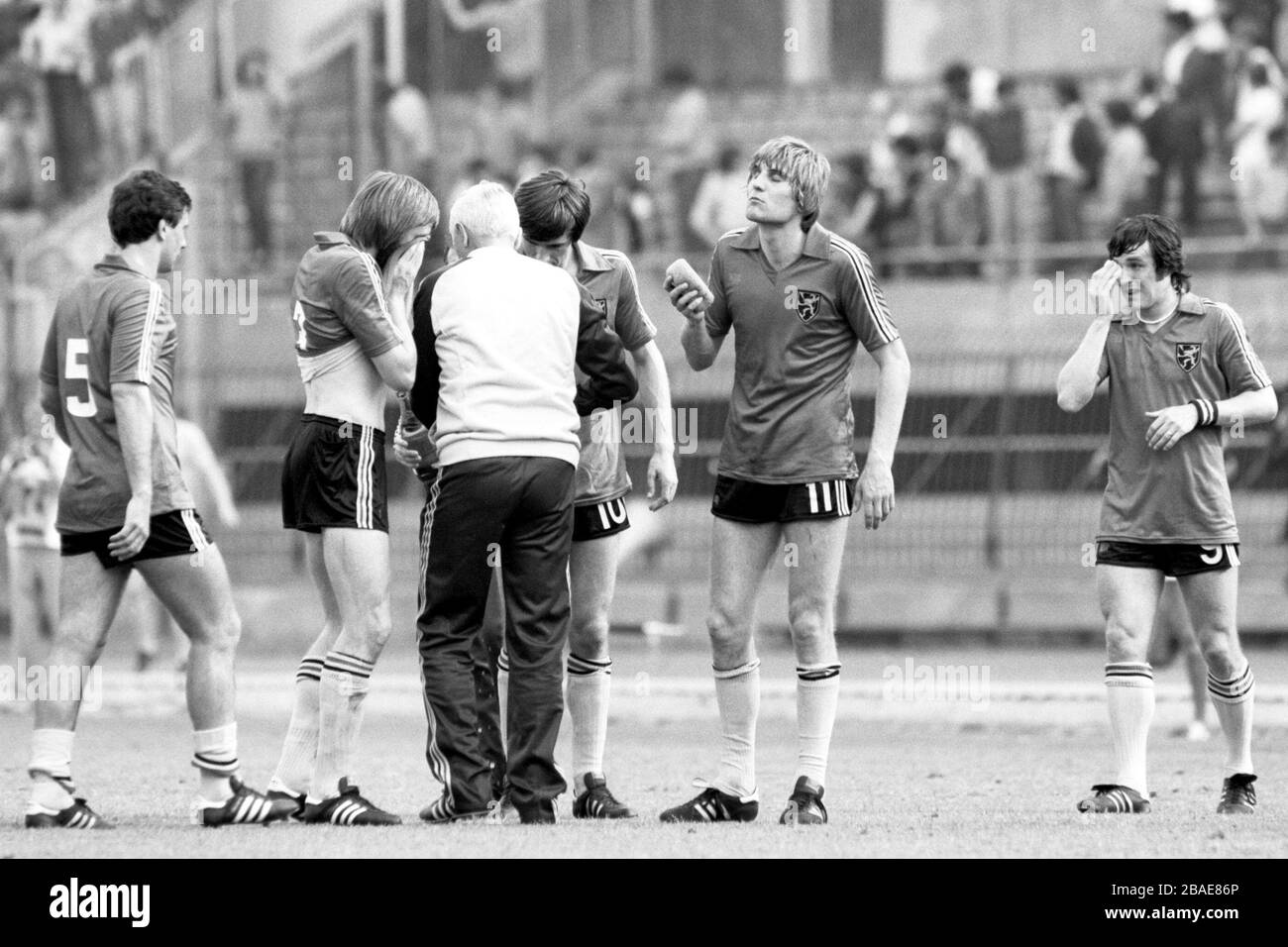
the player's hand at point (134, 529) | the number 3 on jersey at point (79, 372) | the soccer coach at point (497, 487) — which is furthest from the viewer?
the number 3 on jersey at point (79, 372)

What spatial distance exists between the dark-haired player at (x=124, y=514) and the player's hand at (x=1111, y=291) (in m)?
3.33

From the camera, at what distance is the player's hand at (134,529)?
23.0 ft

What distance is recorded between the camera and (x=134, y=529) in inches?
276

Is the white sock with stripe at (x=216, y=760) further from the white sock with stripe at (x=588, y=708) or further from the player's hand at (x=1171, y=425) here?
the player's hand at (x=1171, y=425)

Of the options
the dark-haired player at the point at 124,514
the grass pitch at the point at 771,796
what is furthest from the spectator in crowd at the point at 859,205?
the dark-haired player at the point at 124,514

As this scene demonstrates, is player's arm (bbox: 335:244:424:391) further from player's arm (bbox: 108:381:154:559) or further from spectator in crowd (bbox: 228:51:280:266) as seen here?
spectator in crowd (bbox: 228:51:280:266)

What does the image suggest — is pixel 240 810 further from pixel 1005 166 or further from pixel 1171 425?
pixel 1005 166

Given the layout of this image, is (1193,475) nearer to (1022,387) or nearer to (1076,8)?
(1022,387)

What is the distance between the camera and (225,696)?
23.9 ft

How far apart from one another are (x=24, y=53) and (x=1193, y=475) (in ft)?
70.9

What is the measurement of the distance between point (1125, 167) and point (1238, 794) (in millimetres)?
14084

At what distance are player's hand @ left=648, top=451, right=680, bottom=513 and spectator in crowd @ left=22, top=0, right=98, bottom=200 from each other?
19633 millimetres
